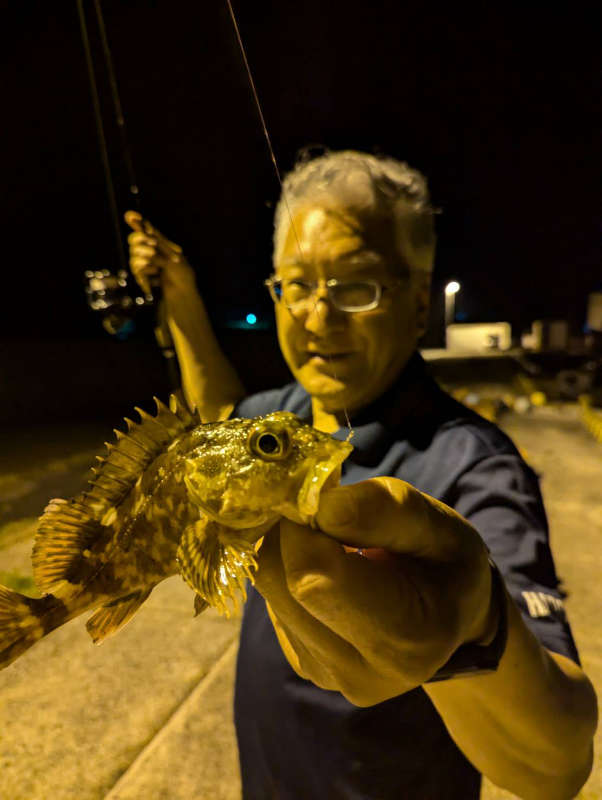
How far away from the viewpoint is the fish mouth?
61 cm

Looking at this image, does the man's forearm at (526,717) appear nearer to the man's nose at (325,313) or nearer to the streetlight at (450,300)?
the man's nose at (325,313)

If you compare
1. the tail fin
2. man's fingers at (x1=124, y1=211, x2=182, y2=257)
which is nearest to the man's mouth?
man's fingers at (x1=124, y1=211, x2=182, y2=257)

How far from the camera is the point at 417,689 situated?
119cm

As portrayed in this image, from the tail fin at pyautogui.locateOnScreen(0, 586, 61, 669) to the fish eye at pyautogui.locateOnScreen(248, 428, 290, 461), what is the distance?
50 cm

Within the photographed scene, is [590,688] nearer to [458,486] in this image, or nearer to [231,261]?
[458,486]

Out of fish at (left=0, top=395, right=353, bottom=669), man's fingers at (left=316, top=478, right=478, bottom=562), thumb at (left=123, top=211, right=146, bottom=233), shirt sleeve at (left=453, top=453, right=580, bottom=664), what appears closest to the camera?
man's fingers at (left=316, top=478, right=478, bottom=562)

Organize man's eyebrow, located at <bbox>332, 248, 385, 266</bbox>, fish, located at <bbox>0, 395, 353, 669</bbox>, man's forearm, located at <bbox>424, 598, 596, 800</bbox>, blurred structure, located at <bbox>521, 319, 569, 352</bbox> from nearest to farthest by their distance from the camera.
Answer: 1. fish, located at <bbox>0, 395, 353, 669</bbox>
2. man's forearm, located at <bbox>424, 598, 596, 800</bbox>
3. man's eyebrow, located at <bbox>332, 248, 385, 266</bbox>
4. blurred structure, located at <bbox>521, 319, 569, 352</bbox>

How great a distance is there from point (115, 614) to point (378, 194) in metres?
1.22

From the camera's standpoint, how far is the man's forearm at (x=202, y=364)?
5.40ft

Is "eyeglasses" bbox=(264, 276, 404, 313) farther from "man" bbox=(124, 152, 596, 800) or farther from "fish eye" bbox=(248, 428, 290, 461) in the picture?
"fish eye" bbox=(248, 428, 290, 461)

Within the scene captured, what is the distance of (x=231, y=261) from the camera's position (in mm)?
4418

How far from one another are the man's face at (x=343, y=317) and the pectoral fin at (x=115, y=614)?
72 centimetres

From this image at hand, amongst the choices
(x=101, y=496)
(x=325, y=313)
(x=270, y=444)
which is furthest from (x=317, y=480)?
(x=325, y=313)

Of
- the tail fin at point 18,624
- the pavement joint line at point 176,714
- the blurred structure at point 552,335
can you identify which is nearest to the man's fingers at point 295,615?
the tail fin at point 18,624
